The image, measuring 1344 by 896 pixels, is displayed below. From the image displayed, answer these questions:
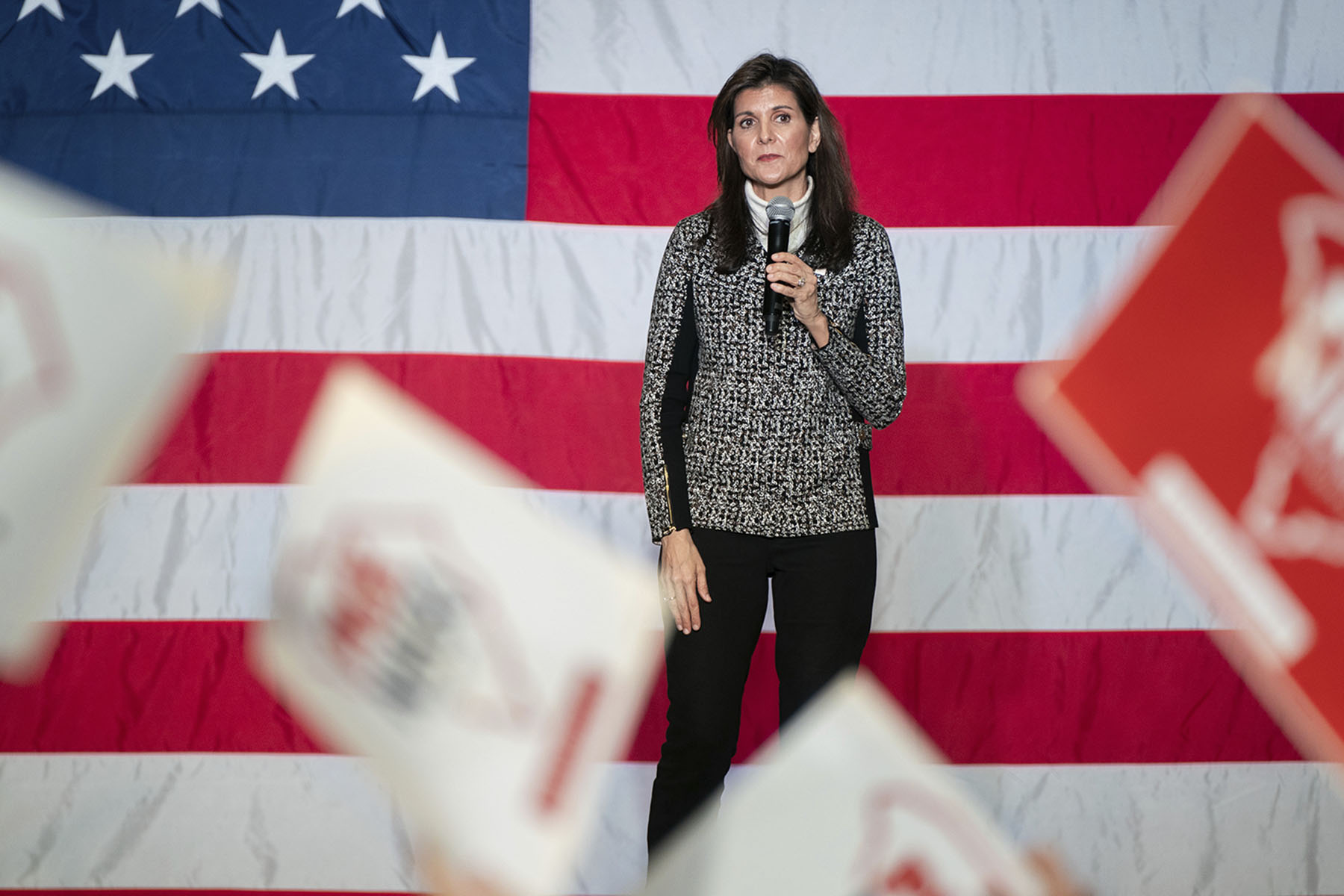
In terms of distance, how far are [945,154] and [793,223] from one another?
576 millimetres

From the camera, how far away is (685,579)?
129cm

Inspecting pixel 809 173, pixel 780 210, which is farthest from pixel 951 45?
pixel 780 210

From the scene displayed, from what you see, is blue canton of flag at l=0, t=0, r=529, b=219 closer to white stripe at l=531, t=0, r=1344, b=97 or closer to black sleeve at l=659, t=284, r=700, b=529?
white stripe at l=531, t=0, r=1344, b=97

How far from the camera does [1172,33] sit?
1.78m

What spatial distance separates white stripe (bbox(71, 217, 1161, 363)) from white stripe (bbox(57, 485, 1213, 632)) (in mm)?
256

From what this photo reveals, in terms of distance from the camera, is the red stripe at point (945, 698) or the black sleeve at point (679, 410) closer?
the black sleeve at point (679, 410)

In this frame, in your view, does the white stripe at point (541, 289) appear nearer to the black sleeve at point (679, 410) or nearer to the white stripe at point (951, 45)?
the white stripe at point (951, 45)

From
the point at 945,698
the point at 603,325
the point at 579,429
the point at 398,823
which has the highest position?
the point at 603,325

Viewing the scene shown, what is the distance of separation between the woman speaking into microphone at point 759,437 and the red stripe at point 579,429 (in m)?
0.43

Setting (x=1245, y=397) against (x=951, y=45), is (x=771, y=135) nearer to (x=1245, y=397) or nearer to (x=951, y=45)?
(x=951, y=45)

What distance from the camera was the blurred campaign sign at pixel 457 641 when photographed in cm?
170

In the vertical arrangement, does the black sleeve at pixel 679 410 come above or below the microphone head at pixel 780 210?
below

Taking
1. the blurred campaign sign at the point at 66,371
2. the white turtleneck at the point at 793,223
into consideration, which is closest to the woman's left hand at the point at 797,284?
the white turtleneck at the point at 793,223

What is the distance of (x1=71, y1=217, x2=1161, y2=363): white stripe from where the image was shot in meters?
1.77
